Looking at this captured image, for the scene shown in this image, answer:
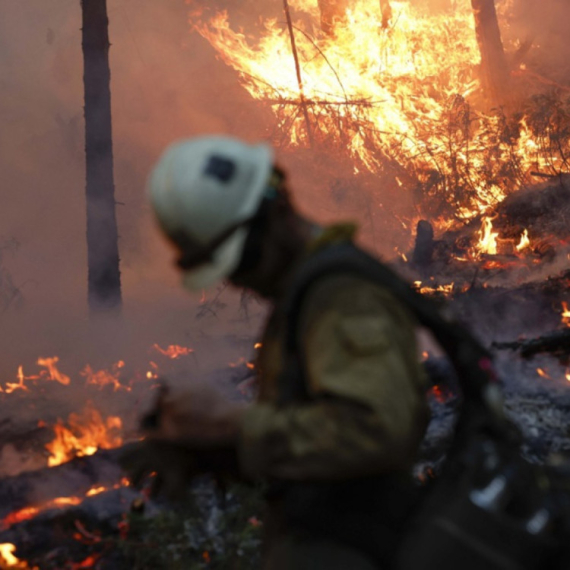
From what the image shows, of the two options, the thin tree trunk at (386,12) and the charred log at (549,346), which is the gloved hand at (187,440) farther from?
the thin tree trunk at (386,12)

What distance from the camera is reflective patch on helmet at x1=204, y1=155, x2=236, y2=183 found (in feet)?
5.20

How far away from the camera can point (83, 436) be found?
6363mm

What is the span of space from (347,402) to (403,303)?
0.29 m

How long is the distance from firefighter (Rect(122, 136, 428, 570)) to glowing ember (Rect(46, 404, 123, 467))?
168 inches

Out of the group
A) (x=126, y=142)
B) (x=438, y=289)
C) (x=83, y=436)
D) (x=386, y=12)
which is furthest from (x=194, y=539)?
(x=386, y=12)

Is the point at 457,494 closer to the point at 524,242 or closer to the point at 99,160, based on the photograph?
the point at 524,242

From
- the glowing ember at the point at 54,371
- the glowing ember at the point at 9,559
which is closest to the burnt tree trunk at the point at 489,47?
the glowing ember at the point at 54,371

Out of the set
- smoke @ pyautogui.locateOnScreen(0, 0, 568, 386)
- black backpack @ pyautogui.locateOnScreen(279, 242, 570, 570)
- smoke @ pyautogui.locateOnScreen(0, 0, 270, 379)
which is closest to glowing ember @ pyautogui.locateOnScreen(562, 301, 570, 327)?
black backpack @ pyautogui.locateOnScreen(279, 242, 570, 570)

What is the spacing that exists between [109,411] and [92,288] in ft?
14.3

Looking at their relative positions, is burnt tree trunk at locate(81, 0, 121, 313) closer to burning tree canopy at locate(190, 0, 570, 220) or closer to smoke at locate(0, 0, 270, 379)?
smoke at locate(0, 0, 270, 379)

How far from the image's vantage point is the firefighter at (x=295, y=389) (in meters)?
1.37

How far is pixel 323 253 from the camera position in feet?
4.95

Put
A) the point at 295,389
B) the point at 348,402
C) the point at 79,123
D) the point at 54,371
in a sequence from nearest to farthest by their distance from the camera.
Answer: the point at 348,402
the point at 295,389
the point at 54,371
the point at 79,123

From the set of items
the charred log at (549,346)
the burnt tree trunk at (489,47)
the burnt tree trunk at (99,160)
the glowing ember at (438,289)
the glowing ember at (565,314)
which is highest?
the burnt tree trunk at (489,47)
